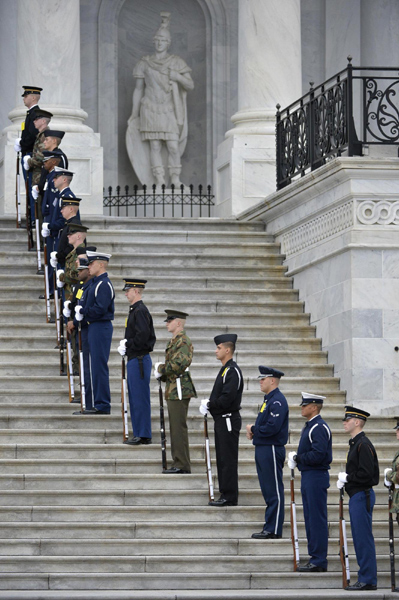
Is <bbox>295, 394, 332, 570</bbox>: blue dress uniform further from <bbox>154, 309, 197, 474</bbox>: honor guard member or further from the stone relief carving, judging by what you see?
the stone relief carving

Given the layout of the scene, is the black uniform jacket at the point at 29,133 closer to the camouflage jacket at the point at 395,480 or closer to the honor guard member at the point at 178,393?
the honor guard member at the point at 178,393

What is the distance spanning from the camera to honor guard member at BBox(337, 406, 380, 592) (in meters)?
15.2

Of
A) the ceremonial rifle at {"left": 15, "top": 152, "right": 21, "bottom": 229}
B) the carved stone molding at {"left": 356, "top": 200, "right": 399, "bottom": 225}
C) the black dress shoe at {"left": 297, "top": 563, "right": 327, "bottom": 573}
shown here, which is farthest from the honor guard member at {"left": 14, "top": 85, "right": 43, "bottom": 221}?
the black dress shoe at {"left": 297, "top": 563, "right": 327, "bottom": 573}

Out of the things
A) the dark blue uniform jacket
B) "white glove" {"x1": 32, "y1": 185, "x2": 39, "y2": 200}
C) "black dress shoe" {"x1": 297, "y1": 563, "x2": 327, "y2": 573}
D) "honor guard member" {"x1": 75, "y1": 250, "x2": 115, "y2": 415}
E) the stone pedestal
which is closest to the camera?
"black dress shoe" {"x1": 297, "y1": 563, "x2": 327, "y2": 573}

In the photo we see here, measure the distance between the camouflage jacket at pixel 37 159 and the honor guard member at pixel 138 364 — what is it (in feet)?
13.6

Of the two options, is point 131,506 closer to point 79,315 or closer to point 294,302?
point 79,315

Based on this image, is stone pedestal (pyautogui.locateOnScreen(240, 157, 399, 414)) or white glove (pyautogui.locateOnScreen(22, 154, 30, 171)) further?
white glove (pyautogui.locateOnScreen(22, 154, 30, 171))

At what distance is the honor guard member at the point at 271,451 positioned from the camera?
52.6 feet

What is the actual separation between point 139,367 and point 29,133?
18.5 feet

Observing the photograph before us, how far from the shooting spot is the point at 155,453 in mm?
17438

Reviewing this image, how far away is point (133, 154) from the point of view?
27.8 m

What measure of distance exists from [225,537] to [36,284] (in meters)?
5.81

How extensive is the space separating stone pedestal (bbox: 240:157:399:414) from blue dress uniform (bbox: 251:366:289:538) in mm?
2898

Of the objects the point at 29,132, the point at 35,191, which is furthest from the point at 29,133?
the point at 35,191
